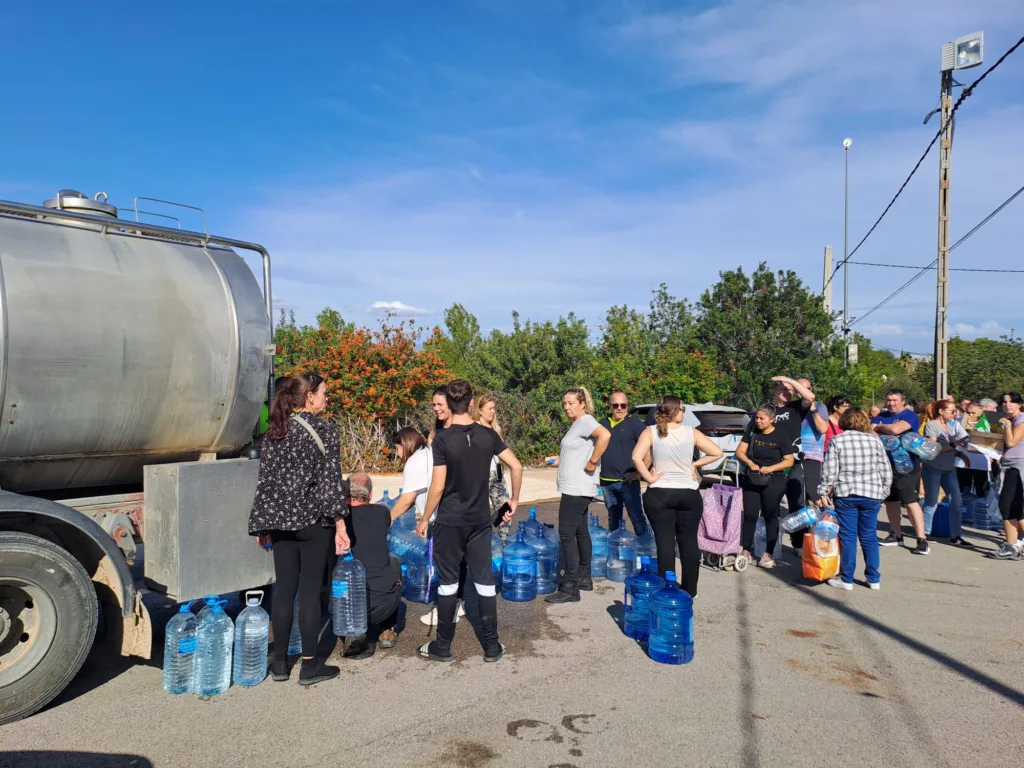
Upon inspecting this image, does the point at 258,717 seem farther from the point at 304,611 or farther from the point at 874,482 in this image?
the point at 874,482

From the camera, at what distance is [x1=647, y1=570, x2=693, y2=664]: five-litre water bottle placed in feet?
16.8

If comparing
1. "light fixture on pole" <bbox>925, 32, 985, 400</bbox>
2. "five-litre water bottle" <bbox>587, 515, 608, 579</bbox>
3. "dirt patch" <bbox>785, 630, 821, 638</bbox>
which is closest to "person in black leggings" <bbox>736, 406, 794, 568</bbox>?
"five-litre water bottle" <bbox>587, 515, 608, 579</bbox>

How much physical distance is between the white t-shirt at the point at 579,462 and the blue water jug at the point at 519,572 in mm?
752

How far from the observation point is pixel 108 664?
5043 mm

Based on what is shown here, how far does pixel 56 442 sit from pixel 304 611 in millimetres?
1727

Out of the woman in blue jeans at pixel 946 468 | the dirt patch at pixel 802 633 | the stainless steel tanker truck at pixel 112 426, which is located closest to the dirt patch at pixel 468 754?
the stainless steel tanker truck at pixel 112 426

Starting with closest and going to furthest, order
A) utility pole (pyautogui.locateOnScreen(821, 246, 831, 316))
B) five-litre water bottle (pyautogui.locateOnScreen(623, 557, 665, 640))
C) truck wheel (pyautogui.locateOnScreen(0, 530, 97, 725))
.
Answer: truck wheel (pyautogui.locateOnScreen(0, 530, 97, 725)), five-litre water bottle (pyautogui.locateOnScreen(623, 557, 665, 640)), utility pole (pyautogui.locateOnScreen(821, 246, 831, 316))

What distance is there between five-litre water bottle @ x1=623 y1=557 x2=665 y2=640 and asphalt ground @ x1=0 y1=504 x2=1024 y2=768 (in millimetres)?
179

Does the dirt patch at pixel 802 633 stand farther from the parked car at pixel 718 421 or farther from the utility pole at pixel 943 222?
the utility pole at pixel 943 222

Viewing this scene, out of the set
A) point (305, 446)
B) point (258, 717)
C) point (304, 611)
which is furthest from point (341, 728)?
point (305, 446)

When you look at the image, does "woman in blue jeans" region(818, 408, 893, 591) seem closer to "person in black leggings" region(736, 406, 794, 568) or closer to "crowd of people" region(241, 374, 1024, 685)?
"crowd of people" region(241, 374, 1024, 685)

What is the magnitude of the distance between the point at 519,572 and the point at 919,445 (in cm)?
510

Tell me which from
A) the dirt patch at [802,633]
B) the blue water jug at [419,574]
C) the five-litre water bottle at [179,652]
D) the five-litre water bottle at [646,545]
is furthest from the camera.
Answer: the five-litre water bottle at [646,545]

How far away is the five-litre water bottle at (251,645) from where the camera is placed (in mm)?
4699
